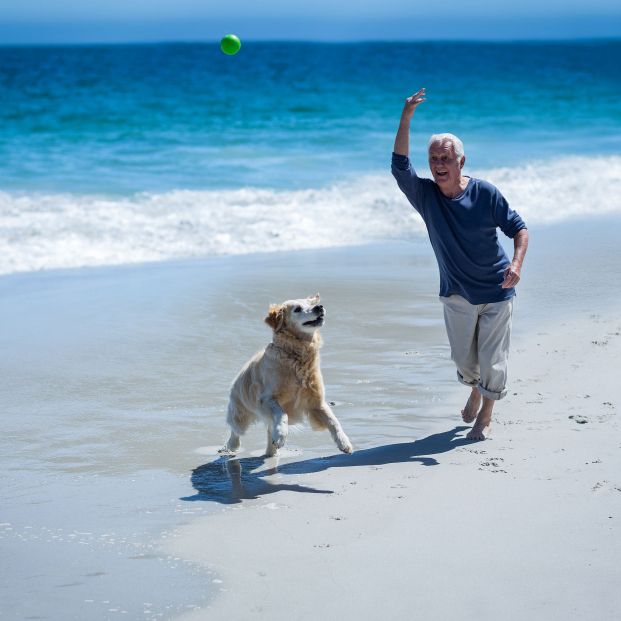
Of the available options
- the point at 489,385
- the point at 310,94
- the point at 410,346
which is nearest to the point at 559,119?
the point at 310,94

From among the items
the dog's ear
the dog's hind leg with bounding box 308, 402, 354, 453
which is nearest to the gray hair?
the dog's ear

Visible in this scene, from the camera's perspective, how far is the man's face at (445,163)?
511 centimetres

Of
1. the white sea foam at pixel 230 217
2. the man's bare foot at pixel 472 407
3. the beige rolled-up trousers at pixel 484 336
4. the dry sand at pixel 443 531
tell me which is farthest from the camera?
the white sea foam at pixel 230 217

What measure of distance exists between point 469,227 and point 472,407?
113cm

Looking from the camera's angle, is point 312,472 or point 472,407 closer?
point 312,472

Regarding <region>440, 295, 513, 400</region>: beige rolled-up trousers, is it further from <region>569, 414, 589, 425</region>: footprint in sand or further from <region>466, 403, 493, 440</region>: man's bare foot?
<region>569, 414, 589, 425</region>: footprint in sand

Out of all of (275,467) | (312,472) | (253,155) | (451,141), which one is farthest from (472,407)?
(253,155)

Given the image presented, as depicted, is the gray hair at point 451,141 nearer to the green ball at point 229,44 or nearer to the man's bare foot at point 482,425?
the man's bare foot at point 482,425

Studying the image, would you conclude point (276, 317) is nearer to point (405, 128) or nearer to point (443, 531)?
point (405, 128)

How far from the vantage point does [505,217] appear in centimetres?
520

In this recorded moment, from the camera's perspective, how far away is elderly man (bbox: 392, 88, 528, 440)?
5176mm

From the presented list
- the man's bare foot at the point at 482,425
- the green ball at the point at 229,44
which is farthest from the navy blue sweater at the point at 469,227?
the green ball at the point at 229,44

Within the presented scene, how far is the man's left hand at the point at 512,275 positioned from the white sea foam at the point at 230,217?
22.7 ft

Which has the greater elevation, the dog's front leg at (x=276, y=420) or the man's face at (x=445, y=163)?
the man's face at (x=445, y=163)
